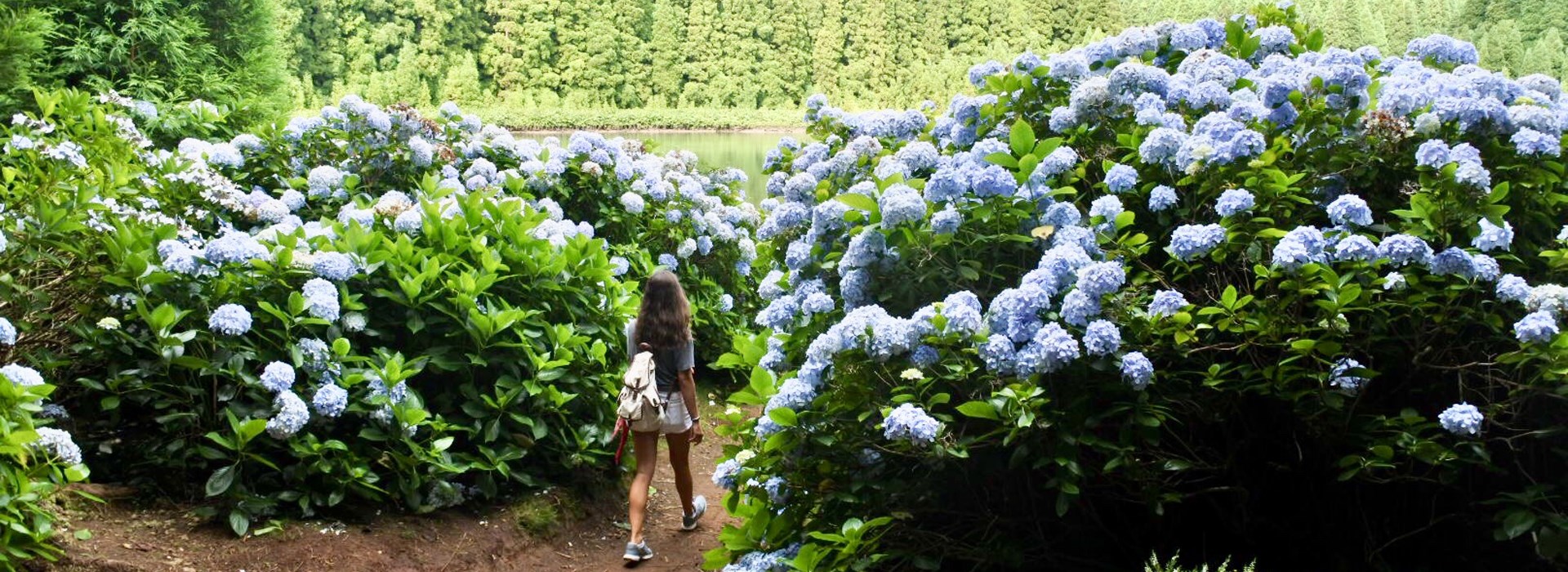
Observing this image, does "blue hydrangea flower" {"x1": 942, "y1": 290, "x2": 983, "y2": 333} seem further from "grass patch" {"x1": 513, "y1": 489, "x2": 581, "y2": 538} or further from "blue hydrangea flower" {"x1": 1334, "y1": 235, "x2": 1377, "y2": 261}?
"grass patch" {"x1": 513, "y1": 489, "x2": 581, "y2": 538}

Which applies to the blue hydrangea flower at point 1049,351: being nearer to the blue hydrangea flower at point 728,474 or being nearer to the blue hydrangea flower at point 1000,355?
the blue hydrangea flower at point 1000,355

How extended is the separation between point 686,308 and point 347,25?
1418 cm

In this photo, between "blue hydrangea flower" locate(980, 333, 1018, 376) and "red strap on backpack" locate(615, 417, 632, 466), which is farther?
"red strap on backpack" locate(615, 417, 632, 466)

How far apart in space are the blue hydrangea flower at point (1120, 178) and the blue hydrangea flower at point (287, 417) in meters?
2.52

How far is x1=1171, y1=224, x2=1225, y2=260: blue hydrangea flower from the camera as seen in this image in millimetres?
2176

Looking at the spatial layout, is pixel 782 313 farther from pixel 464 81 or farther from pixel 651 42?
pixel 464 81

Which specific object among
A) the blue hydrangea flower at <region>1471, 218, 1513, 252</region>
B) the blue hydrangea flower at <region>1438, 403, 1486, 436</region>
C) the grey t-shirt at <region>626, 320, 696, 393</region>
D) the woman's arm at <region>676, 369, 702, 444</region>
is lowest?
the woman's arm at <region>676, 369, 702, 444</region>

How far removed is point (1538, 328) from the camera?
1859mm

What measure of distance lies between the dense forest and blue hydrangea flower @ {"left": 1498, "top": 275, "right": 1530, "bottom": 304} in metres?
6.11

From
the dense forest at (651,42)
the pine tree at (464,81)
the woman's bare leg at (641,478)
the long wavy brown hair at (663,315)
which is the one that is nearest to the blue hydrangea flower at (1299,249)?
the long wavy brown hair at (663,315)

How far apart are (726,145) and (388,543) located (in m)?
8.74

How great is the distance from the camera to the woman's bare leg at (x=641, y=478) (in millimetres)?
3836

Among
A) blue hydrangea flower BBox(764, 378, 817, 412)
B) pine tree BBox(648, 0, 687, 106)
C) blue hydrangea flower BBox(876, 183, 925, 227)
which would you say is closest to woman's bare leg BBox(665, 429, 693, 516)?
blue hydrangea flower BBox(764, 378, 817, 412)

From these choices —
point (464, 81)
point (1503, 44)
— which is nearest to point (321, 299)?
point (1503, 44)
